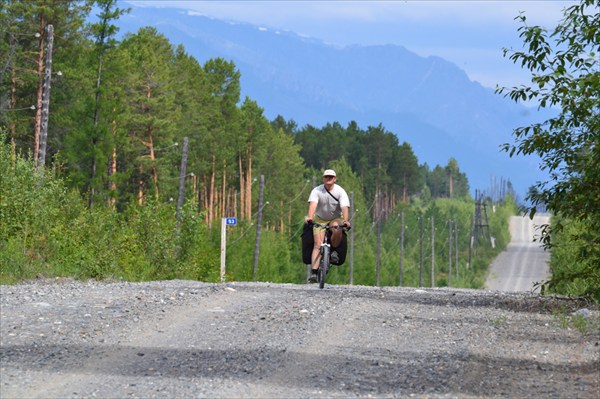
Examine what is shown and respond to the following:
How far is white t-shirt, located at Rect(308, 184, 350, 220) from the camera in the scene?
722 inches

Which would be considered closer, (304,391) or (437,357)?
(304,391)

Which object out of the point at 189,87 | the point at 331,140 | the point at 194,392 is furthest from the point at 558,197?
the point at 331,140

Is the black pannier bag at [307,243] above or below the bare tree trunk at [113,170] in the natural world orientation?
below

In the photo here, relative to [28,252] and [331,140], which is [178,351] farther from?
[331,140]

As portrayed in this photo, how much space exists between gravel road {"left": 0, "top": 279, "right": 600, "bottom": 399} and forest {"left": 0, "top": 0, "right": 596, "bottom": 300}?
6034mm

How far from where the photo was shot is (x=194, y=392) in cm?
866

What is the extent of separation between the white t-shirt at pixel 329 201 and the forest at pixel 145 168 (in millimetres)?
5343

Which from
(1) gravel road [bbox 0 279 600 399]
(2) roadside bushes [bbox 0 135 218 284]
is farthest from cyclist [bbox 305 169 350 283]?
(2) roadside bushes [bbox 0 135 218 284]

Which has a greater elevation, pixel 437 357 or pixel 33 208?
pixel 33 208

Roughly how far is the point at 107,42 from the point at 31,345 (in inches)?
2442

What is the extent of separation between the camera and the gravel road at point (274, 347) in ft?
30.0

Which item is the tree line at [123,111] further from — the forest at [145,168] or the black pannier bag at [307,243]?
the black pannier bag at [307,243]

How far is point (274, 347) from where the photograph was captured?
1114 centimetres

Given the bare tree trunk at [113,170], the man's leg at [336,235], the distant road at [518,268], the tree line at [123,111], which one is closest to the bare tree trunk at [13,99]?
the tree line at [123,111]
